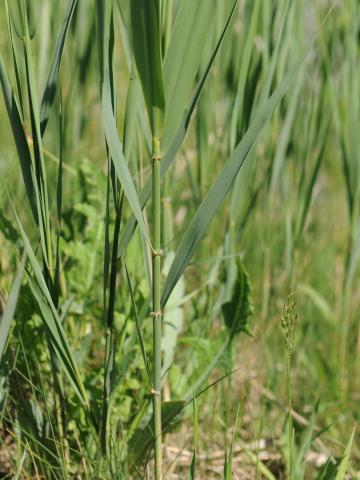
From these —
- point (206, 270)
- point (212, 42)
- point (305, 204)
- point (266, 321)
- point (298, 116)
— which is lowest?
point (266, 321)

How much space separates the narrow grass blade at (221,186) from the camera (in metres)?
0.77

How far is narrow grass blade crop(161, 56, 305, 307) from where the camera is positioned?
0.77 meters

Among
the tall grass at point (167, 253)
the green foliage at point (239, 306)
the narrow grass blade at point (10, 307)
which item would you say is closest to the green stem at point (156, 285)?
the tall grass at point (167, 253)

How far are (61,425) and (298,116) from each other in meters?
0.79

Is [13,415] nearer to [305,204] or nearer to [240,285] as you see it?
[240,285]

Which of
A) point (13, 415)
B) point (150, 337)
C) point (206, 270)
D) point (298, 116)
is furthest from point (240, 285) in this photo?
point (298, 116)

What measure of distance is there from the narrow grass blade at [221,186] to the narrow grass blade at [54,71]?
22cm

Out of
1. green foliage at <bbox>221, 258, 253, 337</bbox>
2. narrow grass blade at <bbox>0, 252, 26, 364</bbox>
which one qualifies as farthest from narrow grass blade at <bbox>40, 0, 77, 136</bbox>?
green foliage at <bbox>221, 258, 253, 337</bbox>

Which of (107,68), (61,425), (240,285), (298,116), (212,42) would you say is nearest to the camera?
→ (107,68)

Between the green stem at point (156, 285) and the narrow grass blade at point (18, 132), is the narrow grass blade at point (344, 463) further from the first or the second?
the narrow grass blade at point (18, 132)

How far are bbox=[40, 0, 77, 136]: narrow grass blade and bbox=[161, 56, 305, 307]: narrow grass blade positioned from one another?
0.22 m

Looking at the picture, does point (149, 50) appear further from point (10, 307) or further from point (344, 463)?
point (344, 463)

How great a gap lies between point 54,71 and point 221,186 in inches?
9.1

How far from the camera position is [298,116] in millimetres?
1483
